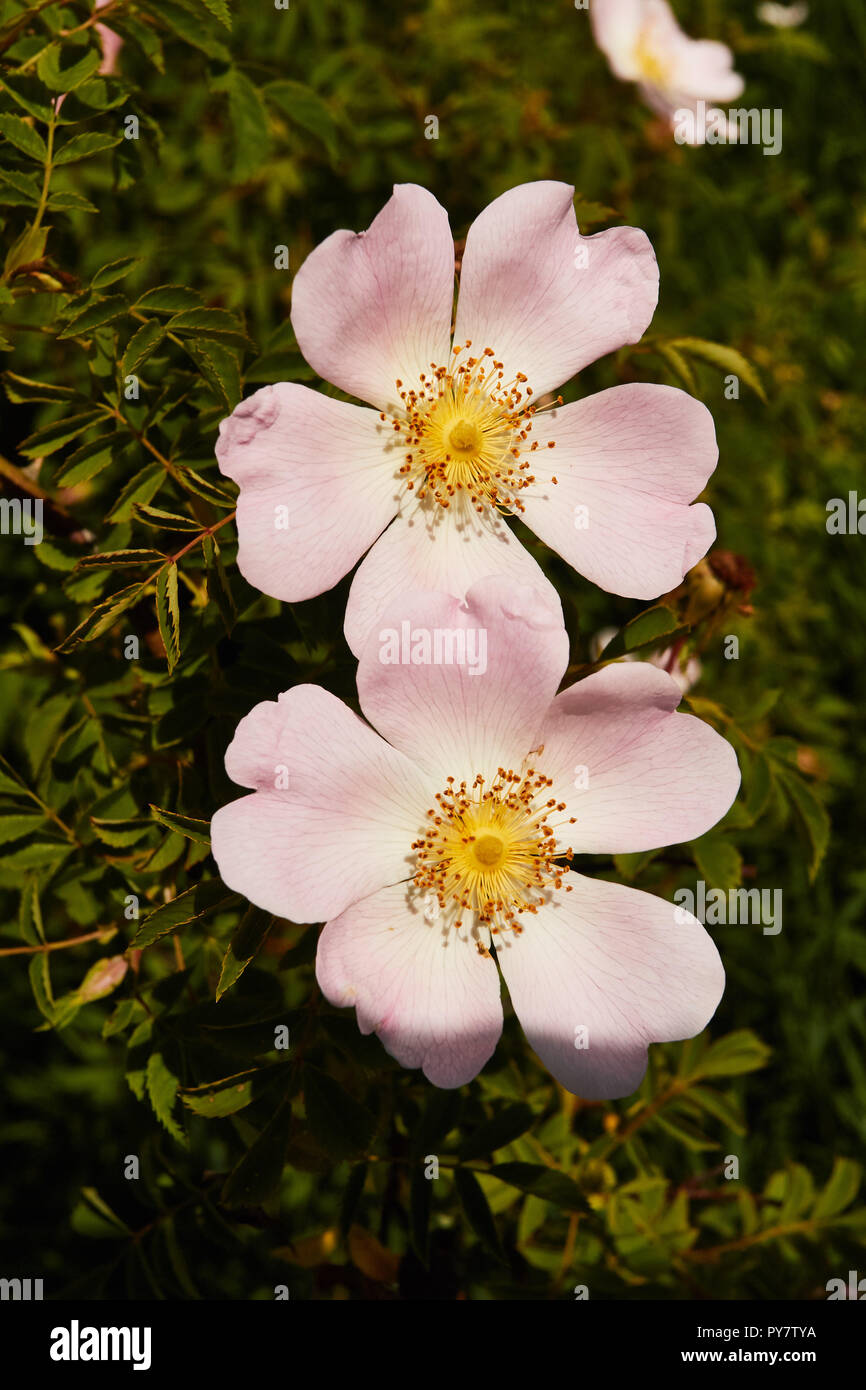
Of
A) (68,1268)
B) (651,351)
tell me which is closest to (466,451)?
(651,351)

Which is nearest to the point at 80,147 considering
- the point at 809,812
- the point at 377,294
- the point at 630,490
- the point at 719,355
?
the point at 377,294

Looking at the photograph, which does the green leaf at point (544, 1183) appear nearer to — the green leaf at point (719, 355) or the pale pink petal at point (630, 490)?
the pale pink petal at point (630, 490)

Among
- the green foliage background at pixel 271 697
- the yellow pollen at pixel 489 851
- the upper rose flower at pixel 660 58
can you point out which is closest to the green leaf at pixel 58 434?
the green foliage background at pixel 271 697

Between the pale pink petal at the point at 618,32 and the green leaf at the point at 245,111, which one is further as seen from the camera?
the pale pink petal at the point at 618,32

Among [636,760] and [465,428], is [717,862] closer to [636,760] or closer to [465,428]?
[636,760]

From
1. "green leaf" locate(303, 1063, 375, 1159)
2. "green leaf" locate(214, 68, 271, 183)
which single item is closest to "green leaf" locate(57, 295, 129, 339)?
"green leaf" locate(214, 68, 271, 183)

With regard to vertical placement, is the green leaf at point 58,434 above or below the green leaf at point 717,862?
above

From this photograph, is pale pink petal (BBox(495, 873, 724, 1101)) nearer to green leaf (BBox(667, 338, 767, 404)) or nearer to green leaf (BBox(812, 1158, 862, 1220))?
green leaf (BBox(667, 338, 767, 404))
